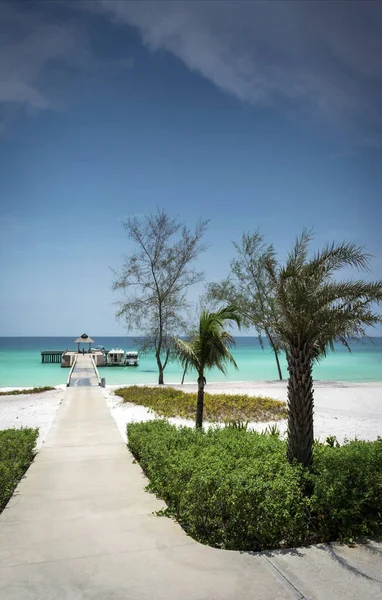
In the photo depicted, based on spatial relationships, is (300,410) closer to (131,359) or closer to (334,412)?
(334,412)

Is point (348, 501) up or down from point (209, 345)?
down

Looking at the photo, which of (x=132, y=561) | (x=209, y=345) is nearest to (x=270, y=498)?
(x=132, y=561)

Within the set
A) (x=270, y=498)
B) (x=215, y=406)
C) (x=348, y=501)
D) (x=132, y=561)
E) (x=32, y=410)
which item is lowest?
(x=32, y=410)

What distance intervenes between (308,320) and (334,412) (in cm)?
1275

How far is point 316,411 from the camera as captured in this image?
18.6 metres

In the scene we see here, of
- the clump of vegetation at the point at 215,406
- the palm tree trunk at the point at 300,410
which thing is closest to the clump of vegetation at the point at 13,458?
the palm tree trunk at the point at 300,410

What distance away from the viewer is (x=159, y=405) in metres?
19.0

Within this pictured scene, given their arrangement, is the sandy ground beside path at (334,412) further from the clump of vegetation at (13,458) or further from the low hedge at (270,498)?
the low hedge at (270,498)

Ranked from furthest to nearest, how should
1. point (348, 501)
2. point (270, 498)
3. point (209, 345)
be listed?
1. point (209, 345)
2. point (348, 501)
3. point (270, 498)

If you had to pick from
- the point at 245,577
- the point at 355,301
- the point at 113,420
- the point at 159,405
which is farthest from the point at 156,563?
the point at 159,405

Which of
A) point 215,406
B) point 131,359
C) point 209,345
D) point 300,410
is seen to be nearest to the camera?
point 300,410

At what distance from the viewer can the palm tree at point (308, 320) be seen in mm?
7418

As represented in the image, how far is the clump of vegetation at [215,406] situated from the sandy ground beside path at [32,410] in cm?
362

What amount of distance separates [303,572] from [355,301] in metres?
4.44
